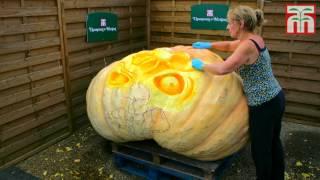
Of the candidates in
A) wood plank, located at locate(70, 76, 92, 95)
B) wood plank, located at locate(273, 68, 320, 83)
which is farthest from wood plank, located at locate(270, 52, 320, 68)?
wood plank, located at locate(70, 76, 92, 95)

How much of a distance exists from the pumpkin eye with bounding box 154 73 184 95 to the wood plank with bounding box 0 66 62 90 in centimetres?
154

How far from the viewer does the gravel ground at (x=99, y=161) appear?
3650 mm

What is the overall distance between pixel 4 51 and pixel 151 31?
9.51 feet

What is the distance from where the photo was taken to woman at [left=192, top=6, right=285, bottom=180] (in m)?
2.77

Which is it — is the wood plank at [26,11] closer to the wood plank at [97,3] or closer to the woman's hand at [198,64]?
the wood plank at [97,3]

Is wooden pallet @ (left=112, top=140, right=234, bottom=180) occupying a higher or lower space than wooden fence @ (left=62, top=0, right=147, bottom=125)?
lower

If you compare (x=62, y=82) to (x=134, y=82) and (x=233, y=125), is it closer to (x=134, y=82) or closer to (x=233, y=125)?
(x=134, y=82)

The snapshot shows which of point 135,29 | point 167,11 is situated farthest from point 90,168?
point 167,11

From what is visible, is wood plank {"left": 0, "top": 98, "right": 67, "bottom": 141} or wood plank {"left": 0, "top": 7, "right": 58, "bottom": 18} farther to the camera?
wood plank {"left": 0, "top": 98, "right": 67, "bottom": 141}

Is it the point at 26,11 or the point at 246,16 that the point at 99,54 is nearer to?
the point at 26,11

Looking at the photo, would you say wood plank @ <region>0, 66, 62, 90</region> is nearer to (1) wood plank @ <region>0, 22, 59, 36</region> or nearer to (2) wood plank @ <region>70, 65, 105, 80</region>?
(2) wood plank @ <region>70, 65, 105, 80</region>

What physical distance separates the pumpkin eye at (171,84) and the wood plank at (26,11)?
5.36 feet

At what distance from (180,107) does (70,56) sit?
2.01 meters

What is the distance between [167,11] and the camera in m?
5.80
